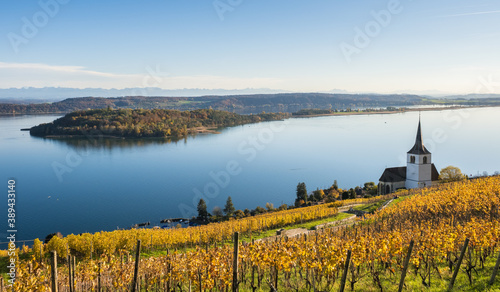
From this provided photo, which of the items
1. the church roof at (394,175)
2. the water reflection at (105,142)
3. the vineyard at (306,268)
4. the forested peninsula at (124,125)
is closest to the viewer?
the vineyard at (306,268)

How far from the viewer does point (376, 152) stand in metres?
72.9

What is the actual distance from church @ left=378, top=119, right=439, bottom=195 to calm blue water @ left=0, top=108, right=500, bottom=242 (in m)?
11.3

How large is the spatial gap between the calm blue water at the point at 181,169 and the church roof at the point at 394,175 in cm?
1097

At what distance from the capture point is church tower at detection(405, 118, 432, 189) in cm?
3628

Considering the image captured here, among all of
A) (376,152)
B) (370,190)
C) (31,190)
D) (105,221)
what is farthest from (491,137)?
(31,190)

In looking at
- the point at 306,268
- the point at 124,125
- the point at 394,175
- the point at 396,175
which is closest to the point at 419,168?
the point at 396,175

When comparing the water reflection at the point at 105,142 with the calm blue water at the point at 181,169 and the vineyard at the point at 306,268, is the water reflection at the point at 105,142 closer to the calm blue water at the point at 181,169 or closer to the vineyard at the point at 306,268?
the calm blue water at the point at 181,169

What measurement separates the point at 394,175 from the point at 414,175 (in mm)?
2004

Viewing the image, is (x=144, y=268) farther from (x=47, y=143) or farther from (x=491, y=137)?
(x=491, y=137)

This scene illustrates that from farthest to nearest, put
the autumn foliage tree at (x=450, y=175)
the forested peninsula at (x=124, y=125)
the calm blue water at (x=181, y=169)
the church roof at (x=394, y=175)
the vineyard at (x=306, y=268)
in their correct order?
1. the forested peninsula at (x=124, y=125)
2. the calm blue water at (x=181, y=169)
3. the church roof at (x=394, y=175)
4. the autumn foliage tree at (x=450, y=175)
5. the vineyard at (x=306, y=268)

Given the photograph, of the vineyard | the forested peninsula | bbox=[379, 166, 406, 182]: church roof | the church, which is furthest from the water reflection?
the vineyard

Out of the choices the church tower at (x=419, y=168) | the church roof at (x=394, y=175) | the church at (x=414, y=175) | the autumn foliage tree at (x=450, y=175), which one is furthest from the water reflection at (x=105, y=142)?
the autumn foliage tree at (x=450, y=175)

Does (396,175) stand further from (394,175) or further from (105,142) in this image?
(105,142)

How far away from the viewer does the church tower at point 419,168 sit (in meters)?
36.3
